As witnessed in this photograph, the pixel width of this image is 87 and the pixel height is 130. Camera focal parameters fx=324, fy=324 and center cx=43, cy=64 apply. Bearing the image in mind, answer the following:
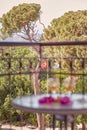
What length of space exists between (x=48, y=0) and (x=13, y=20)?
10364mm

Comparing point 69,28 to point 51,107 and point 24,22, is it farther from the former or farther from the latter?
point 51,107

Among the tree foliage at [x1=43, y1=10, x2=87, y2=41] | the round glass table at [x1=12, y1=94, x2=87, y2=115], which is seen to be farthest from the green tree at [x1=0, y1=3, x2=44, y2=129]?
the round glass table at [x1=12, y1=94, x2=87, y2=115]

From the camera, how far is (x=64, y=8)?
24.9 metres

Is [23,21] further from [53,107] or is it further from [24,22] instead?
[53,107]

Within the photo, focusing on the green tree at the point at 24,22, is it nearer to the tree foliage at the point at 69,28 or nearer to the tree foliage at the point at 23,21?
the tree foliage at the point at 23,21

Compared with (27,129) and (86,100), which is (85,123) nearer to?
(27,129)

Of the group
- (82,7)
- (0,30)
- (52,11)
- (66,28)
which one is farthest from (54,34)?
(52,11)

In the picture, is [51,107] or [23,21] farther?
[23,21]

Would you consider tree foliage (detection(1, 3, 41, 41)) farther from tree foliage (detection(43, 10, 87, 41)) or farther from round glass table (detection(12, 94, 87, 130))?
round glass table (detection(12, 94, 87, 130))

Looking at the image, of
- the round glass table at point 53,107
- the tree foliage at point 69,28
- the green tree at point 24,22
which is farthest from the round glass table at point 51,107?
the green tree at point 24,22

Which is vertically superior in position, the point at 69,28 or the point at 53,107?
the point at 53,107

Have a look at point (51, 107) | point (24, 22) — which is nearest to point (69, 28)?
point (24, 22)

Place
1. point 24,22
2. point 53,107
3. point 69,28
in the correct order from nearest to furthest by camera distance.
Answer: point 53,107 < point 69,28 < point 24,22

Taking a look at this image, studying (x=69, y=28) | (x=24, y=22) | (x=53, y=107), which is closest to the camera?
(x=53, y=107)
